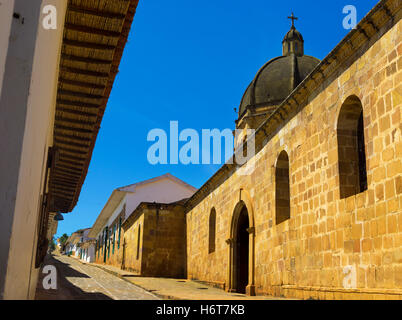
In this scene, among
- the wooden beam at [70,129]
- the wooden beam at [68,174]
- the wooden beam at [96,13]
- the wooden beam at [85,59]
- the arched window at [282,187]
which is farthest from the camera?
the arched window at [282,187]

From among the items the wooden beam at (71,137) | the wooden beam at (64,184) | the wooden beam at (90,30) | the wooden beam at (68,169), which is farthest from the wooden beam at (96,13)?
the wooden beam at (64,184)

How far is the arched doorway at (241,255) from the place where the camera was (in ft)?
44.2

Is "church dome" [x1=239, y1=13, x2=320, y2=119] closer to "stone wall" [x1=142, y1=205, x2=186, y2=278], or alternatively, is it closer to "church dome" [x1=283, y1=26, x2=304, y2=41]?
"church dome" [x1=283, y1=26, x2=304, y2=41]

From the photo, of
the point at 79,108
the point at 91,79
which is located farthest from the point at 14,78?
the point at 79,108

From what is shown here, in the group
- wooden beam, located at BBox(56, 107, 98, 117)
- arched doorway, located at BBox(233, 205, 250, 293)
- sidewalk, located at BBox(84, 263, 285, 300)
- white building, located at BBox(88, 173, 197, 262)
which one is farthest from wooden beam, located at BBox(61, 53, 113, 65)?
white building, located at BBox(88, 173, 197, 262)

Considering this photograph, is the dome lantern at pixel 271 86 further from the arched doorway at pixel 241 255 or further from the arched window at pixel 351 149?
the arched window at pixel 351 149

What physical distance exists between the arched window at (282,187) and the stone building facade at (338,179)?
2 centimetres

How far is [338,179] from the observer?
25.1 ft

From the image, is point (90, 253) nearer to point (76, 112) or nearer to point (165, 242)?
point (165, 242)

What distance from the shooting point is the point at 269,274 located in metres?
10.3

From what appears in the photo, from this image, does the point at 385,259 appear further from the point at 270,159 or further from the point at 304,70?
the point at 304,70

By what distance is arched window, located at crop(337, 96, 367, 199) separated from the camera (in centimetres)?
761

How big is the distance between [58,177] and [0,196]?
7531mm

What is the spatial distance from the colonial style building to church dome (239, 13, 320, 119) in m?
15.2
